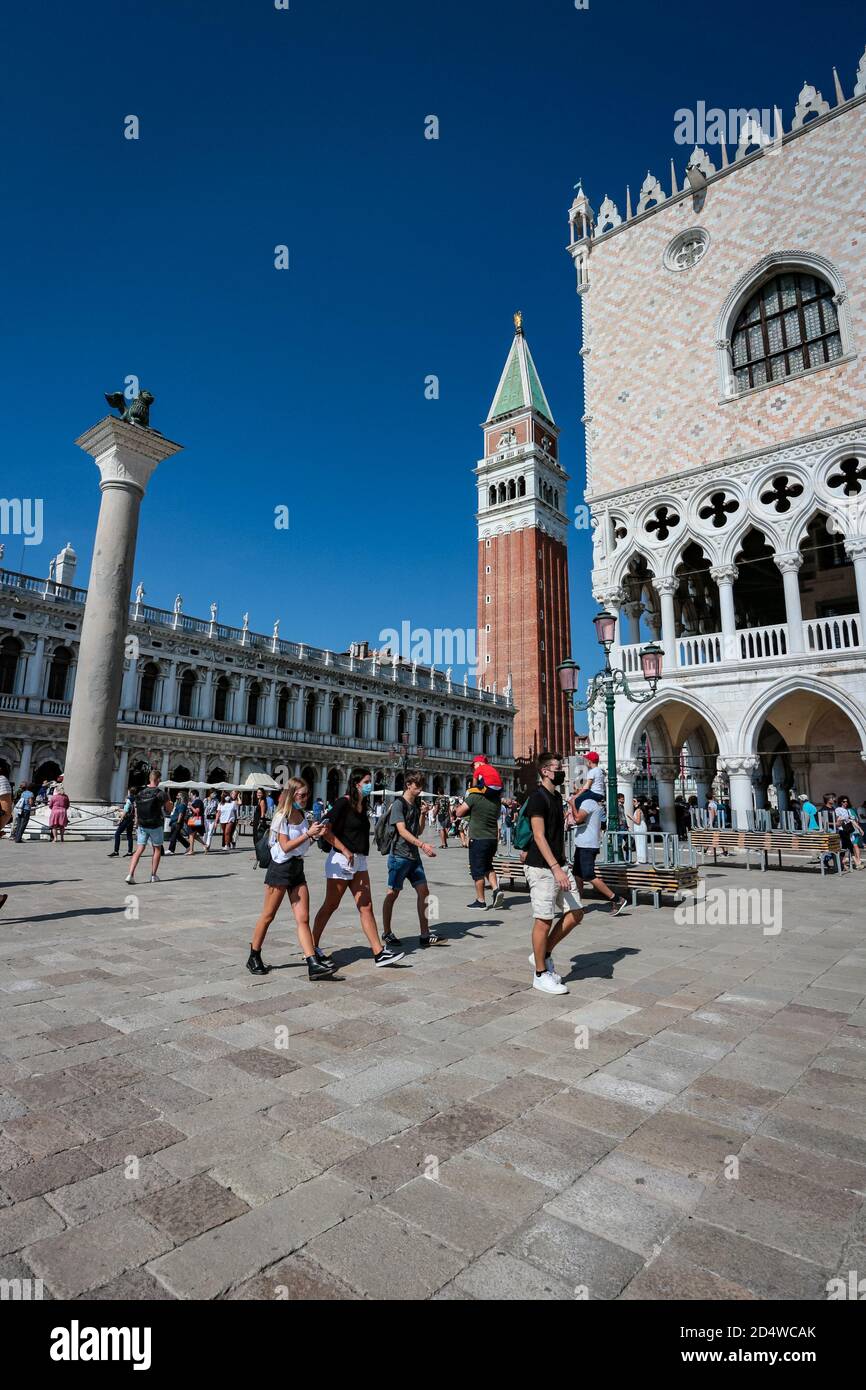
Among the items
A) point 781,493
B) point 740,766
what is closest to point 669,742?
point 740,766

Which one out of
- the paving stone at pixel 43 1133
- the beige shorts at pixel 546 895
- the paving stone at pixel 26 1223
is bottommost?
the paving stone at pixel 26 1223

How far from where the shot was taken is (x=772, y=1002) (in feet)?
15.0

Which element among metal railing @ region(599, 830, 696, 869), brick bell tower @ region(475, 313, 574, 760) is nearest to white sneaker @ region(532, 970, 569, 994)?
metal railing @ region(599, 830, 696, 869)

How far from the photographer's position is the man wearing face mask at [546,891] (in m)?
4.70

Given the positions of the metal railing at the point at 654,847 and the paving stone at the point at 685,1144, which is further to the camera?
the metal railing at the point at 654,847

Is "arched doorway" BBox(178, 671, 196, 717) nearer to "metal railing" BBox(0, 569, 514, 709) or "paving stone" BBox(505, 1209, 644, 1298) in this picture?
"metal railing" BBox(0, 569, 514, 709)

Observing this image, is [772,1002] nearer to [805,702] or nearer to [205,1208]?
[205,1208]

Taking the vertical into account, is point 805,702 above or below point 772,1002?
above

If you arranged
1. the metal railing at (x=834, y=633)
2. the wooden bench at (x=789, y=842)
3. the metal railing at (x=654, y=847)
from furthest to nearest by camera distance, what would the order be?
A: 1. the metal railing at (x=834, y=633)
2. the wooden bench at (x=789, y=842)
3. the metal railing at (x=654, y=847)

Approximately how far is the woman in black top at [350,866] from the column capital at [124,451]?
1605cm

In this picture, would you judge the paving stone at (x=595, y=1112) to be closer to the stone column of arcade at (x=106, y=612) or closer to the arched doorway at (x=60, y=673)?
the stone column of arcade at (x=106, y=612)

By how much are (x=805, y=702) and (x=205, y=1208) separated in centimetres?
2013

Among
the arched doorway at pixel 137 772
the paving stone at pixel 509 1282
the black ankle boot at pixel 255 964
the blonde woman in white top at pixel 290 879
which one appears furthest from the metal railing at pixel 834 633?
the arched doorway at pixel 137 772
